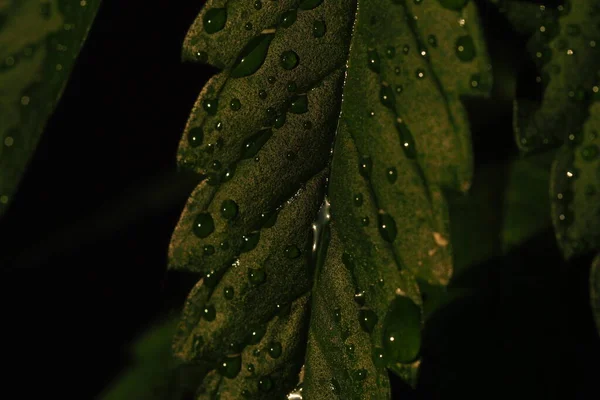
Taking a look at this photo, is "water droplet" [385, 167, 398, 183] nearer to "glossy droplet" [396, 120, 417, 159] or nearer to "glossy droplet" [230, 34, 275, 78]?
"glossy droplet" [396, 120, 417, 159]

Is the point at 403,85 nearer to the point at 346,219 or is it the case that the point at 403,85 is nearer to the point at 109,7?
the point at 346,219

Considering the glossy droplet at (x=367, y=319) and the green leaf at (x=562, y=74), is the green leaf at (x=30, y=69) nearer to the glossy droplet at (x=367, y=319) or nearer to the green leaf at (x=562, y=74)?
the glossy droplet at (x=367, y=319)

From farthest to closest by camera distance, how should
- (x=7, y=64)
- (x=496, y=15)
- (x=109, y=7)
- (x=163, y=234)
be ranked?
(x=163, y=234) → (x=109, y=7) → (x=496, y=15) → (x=7, y=64)

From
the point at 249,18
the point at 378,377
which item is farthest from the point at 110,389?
the point at 249,18

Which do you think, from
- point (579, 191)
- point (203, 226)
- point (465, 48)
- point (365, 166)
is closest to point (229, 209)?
point (203, 226)

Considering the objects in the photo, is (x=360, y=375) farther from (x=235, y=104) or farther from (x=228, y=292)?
(x=235, y=104)

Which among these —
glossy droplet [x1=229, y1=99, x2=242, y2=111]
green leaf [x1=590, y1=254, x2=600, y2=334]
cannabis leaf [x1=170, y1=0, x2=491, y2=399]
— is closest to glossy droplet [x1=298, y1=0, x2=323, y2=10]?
cannabis leaf [x1=170, y1=0, x2=491, y2=399]
